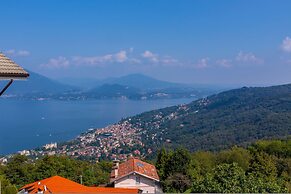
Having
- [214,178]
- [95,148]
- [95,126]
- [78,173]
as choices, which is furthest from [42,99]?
[214,178]

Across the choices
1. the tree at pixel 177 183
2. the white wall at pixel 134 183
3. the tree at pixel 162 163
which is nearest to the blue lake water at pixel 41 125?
the tree at pixel 162 163

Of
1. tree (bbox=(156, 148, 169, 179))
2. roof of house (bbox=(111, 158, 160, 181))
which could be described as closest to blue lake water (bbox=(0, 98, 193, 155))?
tree (bbox=(156, 148, 169, 179))

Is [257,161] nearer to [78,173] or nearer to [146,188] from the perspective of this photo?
[146,188]

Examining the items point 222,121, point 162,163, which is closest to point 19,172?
point 162,163

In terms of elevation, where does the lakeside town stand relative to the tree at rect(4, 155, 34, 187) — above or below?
below

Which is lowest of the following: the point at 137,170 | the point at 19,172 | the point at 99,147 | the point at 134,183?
the point at 99,147

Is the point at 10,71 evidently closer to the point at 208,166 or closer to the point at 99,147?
the point at 208,166

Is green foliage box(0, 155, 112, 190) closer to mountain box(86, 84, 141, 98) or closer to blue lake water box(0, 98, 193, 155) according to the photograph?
blue lake water box(0, 98, 193, 155)
